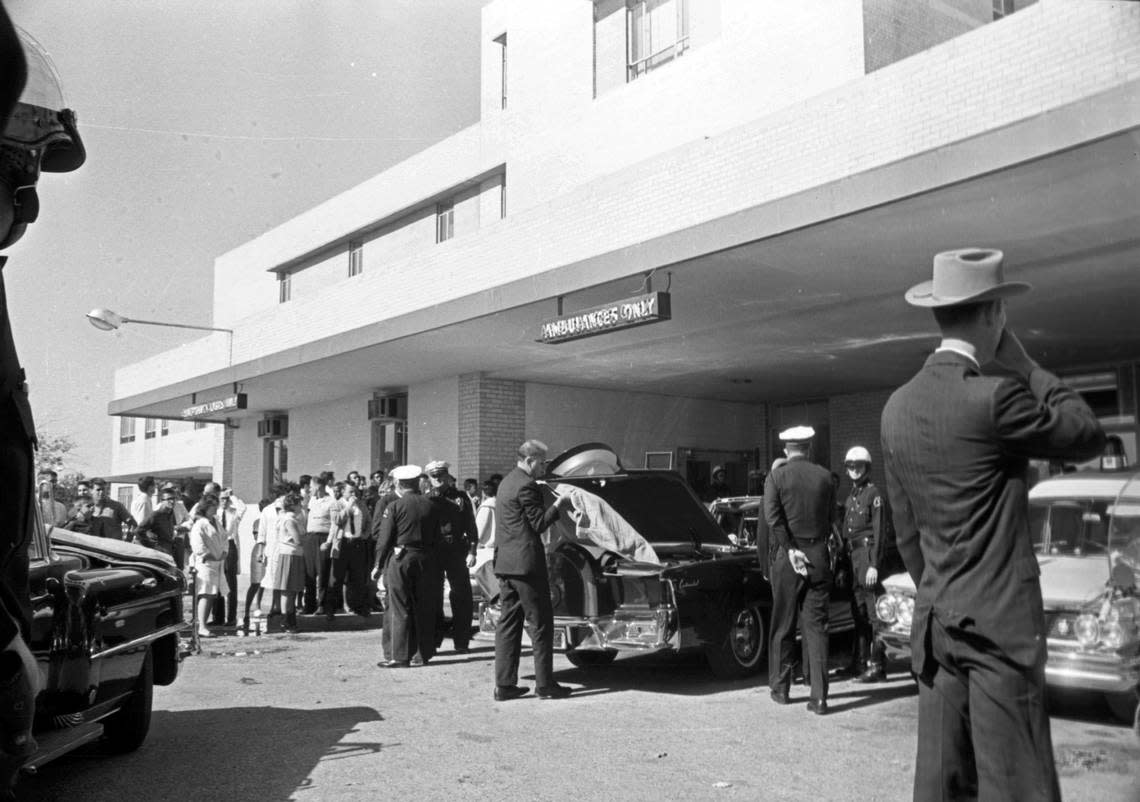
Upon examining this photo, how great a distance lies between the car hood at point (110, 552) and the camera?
19.4ft

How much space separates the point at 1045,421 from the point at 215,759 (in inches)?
197

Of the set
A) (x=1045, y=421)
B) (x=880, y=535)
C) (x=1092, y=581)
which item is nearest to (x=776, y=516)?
(x=880, y=535)

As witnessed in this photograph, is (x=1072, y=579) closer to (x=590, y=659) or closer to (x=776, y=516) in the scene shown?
(x=776, y=516)

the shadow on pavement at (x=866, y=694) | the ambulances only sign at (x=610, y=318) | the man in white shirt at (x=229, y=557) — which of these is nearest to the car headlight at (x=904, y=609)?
the shadow on pavement at (x=866, y=694)

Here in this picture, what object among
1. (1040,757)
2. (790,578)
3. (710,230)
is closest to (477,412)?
(710,230)

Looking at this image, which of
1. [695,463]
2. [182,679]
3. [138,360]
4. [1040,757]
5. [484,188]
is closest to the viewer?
[1040,757]

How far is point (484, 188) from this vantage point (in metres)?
22.6

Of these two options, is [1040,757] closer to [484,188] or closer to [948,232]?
[948,232]

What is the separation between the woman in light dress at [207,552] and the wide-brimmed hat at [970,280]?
9.97m

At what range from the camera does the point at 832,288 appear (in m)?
11.6

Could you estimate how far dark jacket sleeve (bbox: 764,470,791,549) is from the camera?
24.0 feet

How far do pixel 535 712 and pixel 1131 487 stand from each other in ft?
13.4

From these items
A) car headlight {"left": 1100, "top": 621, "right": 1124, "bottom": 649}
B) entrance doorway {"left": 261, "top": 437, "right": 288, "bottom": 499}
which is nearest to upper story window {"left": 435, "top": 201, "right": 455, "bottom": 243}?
entrance doorway {"left": 261, "top": 437, "right": 288, "bottom": 499}

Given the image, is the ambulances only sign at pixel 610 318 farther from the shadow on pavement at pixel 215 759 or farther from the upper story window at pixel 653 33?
the upper story window at pixel 653 33
